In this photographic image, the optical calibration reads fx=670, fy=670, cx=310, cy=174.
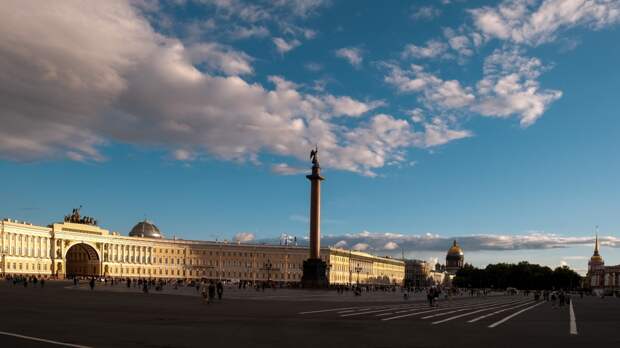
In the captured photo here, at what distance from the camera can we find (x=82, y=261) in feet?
481

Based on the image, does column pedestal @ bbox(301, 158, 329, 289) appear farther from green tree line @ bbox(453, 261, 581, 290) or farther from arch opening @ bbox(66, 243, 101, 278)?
green tree line @ bbox(453, 261, 581, 290)

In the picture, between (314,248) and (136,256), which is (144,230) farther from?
(314,248)

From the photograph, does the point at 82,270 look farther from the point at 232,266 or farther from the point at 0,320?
the point at 0,320

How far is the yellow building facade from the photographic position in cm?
12656

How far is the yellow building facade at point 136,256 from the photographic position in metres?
127

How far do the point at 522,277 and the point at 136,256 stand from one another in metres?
99.2

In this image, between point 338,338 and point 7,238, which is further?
point 7,238

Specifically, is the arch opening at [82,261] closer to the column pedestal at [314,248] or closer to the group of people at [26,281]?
the group of people at [26,281]

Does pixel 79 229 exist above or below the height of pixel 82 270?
above

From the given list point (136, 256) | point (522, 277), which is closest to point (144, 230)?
point (136, 256)

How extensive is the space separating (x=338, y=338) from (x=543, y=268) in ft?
583

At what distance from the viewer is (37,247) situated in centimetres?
13062

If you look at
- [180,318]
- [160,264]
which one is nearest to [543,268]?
[160,264]

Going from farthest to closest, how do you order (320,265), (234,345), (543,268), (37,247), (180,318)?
(543,268), (37,247), (320,265), (180,318), (234,345)
